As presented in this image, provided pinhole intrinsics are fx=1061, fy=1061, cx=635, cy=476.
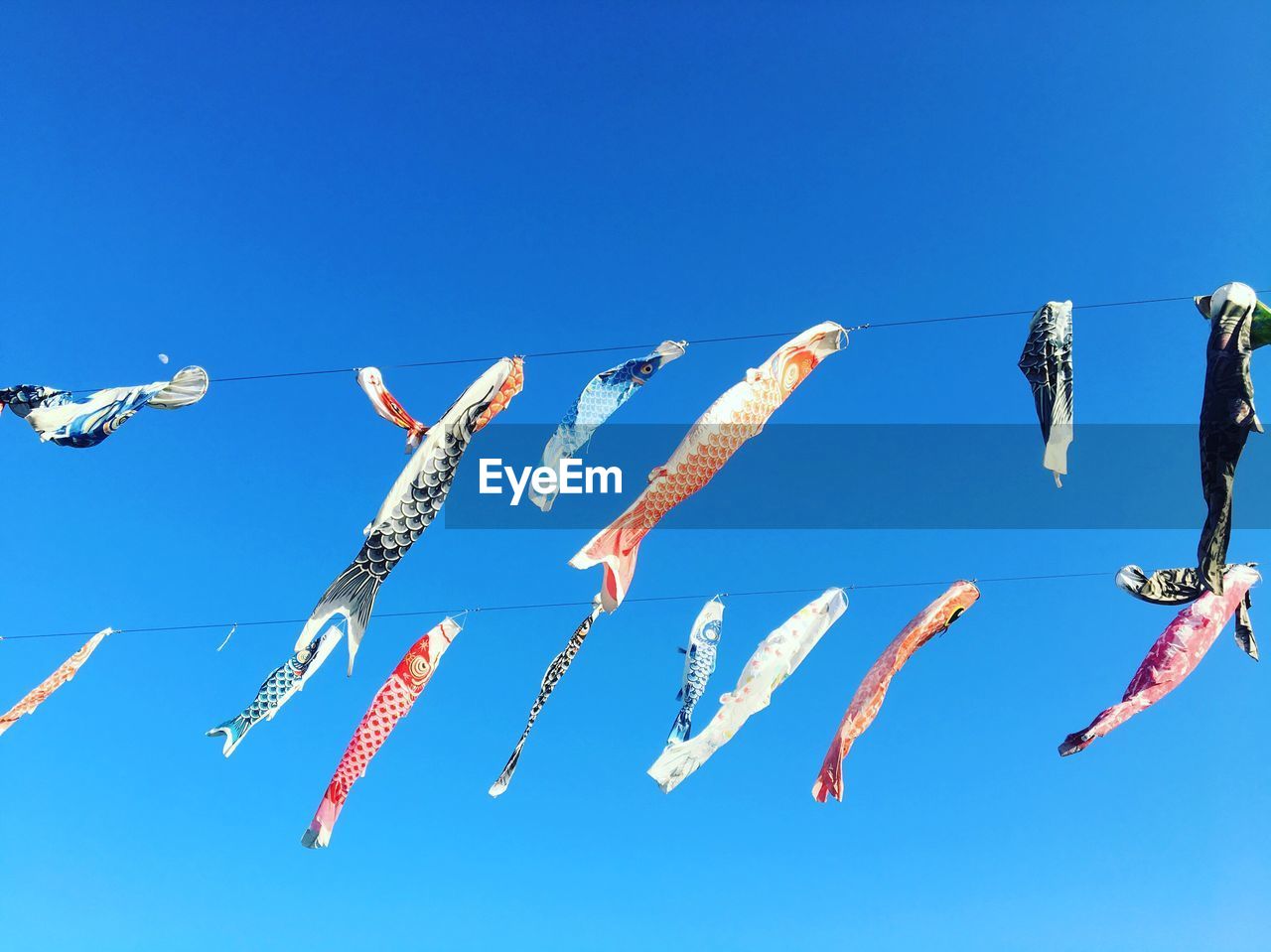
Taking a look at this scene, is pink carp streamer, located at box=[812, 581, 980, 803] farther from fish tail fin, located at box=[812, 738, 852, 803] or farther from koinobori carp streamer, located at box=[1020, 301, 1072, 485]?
koinobori carp streamer, located at box=[1020, 301, 1072, 485]

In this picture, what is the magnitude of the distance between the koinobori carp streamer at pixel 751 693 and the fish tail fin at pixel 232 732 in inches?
153

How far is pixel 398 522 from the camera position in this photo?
8.63 metres

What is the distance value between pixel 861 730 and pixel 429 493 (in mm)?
4499

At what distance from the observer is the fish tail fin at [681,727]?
1033 centimetres

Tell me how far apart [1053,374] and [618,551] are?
364cm

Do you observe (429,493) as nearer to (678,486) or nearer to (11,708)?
(678,486)

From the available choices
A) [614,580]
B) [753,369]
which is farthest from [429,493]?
[753,369]

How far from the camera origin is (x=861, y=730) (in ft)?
32.1

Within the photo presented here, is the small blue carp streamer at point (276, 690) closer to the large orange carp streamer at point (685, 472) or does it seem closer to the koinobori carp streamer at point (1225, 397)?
the large orange carp streamer at point (685, 472)

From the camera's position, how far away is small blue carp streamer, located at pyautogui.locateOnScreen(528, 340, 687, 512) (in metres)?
8.91

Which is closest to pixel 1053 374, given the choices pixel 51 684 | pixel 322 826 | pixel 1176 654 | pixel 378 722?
pixel 1176 654

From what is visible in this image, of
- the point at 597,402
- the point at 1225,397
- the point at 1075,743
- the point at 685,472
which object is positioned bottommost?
the point at 1075,743

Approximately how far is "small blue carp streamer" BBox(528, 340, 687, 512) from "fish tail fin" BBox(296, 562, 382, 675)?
1.50 meters

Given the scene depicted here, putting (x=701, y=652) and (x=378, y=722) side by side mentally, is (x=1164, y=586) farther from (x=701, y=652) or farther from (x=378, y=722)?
(x=378, y=722)
